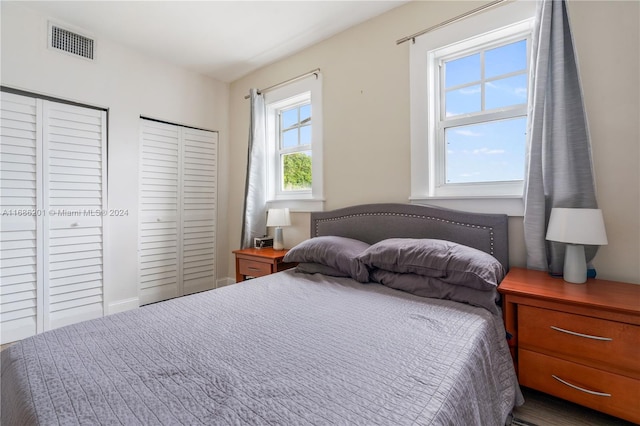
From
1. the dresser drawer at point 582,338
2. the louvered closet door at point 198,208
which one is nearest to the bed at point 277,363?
the dresser drawer at point 582,338

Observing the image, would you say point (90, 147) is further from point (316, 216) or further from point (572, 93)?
point (572, 93)

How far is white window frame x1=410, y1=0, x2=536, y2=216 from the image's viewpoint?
1.85m

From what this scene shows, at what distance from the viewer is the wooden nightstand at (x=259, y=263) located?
8.75 ft

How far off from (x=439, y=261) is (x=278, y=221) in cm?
171

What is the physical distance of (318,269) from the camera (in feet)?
6.97

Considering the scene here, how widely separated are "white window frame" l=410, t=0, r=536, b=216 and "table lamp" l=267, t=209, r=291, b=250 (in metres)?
1.27

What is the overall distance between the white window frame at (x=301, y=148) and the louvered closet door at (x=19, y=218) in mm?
1994

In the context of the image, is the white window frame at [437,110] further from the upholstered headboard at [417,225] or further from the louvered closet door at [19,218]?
the louvered closet door at [19,218]

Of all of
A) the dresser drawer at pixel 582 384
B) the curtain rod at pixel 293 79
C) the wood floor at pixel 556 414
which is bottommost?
the wood floor at pixel 556 414

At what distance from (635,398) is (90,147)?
3.94m

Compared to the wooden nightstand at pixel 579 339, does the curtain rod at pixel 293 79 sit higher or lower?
higher

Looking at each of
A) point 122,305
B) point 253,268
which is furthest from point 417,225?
point 122,305

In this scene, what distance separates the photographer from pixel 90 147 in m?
2.69

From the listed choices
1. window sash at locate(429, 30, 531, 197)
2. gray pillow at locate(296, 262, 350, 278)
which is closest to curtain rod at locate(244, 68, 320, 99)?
window sash at locate(429, 30, 531, 197)
